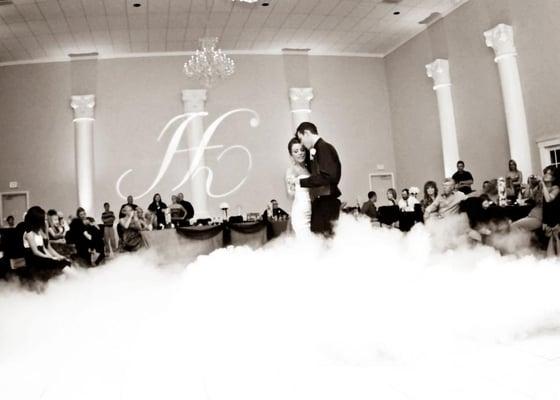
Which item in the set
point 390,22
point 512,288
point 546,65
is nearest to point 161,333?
point 512,288

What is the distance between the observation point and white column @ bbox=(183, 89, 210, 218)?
12.1 metres

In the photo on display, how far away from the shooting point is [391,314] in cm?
243

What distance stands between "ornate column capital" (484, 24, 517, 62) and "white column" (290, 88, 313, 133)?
15.8 feet

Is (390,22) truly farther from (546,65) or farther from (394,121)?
(546,65)

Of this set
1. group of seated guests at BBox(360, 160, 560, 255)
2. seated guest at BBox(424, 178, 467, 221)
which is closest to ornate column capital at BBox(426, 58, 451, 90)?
group of seated guests at BBox(360, 160, 560, 255)

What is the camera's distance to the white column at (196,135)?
12.1 metres

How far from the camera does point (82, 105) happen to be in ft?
38.5

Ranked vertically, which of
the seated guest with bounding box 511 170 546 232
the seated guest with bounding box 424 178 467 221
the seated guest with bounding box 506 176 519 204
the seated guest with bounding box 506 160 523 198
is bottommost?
the seated guest with bounding box 511 170 546 232

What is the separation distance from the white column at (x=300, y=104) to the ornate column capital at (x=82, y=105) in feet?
16.5

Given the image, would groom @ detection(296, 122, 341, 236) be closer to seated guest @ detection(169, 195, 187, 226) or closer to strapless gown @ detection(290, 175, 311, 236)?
strapless gown @ detection(290, 175, 311, 236)

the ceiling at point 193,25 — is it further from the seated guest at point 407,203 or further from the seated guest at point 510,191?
the seated guest at point 510,191

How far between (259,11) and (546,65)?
5715 mm

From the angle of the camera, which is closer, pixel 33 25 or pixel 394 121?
pixel 33 25

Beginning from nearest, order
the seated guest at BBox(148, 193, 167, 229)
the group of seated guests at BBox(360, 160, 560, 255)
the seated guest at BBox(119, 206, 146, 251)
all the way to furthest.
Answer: the group of seated guests at BBox(360, 160, 560, 255)
the seated guest at BBox(119, 206, 146, 251)
the seated guest at BBox(148, 193, 167, 229)
